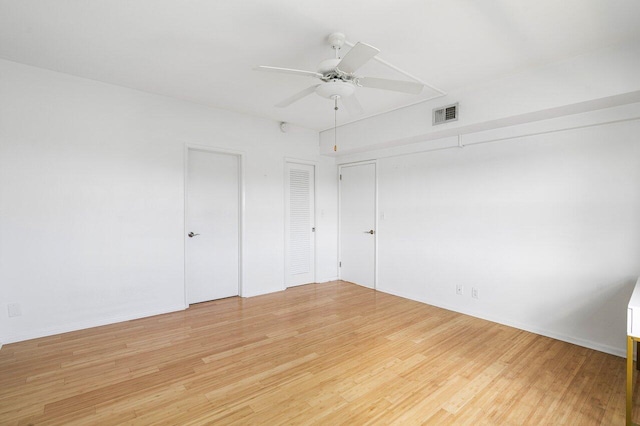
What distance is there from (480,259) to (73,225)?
479cm

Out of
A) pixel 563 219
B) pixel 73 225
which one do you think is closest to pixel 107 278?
pixel 73 225

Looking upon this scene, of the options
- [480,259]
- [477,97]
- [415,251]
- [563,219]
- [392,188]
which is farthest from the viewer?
[392,188]

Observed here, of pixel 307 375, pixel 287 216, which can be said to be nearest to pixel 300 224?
pixel 287 216

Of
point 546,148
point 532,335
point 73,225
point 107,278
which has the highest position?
point 546,148

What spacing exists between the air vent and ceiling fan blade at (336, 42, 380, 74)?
1984 millimetres

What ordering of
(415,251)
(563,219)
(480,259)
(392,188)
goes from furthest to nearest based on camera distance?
1. (392,188)
2. (415,251)
3. (480,259)
4. (563,219)

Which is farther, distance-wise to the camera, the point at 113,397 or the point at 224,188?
the point at 224,188

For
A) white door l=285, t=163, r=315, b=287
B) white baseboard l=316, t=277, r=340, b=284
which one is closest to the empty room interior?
white door l=285, t=163, r=315, b=287

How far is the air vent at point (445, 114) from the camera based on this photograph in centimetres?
364

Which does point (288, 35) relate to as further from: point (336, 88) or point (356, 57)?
point (356, 57)

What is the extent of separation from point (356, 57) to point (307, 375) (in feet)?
8.03

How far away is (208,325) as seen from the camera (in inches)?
140

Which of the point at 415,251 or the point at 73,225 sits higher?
the point at 73,225

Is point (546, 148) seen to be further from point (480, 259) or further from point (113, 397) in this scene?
point (113, 397)
